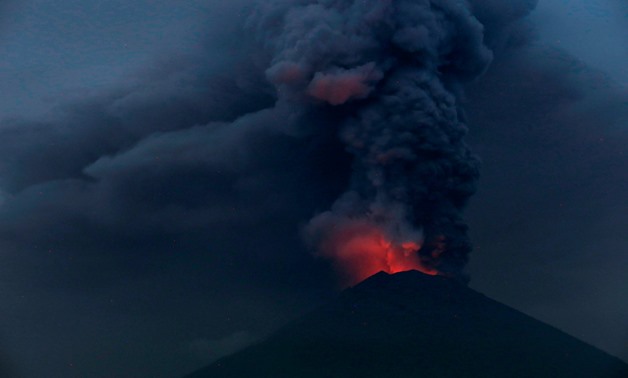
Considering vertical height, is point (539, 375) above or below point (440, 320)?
below

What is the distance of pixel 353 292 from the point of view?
34406 mm

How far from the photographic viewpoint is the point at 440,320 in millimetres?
32094

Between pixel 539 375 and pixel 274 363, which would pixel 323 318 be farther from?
pixel 539 375

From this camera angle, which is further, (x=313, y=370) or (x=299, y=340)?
(x=299, y=340)

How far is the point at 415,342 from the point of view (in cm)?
3017

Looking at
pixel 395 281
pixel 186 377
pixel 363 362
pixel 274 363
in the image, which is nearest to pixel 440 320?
pixel 395 281

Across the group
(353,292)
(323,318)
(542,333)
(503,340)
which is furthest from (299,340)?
(542,333)

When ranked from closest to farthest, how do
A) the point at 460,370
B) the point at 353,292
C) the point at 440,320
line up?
1. the point at 460,370
2. the point at 440,320
3. the point at 353,292

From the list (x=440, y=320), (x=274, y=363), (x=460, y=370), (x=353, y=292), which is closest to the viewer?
(x=460, y=370)


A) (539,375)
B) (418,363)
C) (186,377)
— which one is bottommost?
(539,375)

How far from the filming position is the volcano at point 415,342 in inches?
1118

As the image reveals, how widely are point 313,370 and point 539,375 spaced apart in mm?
9218

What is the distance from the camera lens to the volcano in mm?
28391

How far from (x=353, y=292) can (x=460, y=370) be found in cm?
801
